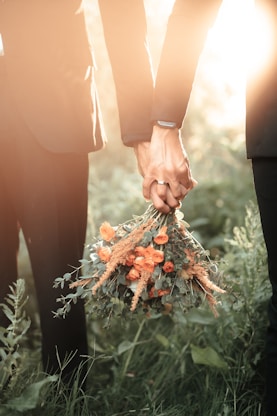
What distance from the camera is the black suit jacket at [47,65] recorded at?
221 centimetres

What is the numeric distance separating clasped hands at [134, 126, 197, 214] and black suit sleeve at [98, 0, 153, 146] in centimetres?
21

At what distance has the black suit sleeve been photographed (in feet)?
7.63

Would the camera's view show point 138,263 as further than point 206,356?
No

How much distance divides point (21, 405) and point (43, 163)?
75 cm

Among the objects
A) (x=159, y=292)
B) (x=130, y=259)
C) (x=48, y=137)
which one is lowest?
(x=159, y=292)

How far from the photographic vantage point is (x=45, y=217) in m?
2.32

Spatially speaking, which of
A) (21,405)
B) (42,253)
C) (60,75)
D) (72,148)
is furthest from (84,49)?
(21,405)

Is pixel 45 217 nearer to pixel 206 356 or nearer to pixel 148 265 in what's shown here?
pixel 148 265

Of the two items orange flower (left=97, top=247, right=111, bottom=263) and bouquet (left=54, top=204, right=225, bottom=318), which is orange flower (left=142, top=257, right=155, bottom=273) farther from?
orange flower (left=97, top=247, right=111, bottom=263)

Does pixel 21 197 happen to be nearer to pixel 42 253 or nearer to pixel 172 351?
pixel 42 253

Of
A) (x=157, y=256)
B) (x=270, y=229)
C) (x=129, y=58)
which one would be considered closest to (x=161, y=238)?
(x=157, y=256)

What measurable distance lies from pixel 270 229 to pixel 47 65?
87 cm

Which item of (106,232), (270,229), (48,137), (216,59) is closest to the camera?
(270,229)

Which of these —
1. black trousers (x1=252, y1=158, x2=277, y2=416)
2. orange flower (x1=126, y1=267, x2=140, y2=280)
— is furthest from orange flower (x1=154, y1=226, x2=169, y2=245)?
black trousers (x1=252, y1=158, x2=277, y2=416)
